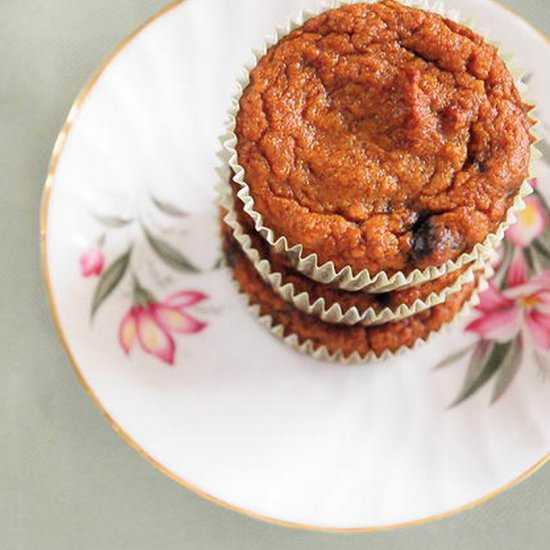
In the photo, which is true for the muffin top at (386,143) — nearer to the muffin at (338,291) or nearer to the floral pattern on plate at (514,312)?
the muffin at (338,291)

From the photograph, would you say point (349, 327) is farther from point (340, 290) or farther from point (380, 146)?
point (380, 146)

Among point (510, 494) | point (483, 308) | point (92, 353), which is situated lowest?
point (92, 353)

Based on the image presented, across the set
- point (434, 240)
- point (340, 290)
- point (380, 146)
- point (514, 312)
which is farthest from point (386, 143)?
point (514, 312)

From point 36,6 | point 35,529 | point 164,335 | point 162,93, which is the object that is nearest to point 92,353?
point 164,335

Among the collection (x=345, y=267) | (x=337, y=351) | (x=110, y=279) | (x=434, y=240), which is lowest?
(x=110, y=279)

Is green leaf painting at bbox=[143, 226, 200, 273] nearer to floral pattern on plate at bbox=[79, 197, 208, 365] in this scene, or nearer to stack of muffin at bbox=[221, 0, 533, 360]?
floral pattern on plate at bbox=[79, 197, 208, 365]

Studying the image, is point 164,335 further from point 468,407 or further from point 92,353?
point 468,407

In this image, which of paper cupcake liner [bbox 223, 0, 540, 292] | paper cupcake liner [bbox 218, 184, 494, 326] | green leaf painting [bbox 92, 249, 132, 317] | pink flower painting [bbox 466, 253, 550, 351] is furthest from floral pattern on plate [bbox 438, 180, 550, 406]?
green leaf painting [bbox 92, 249, 132, 317]
